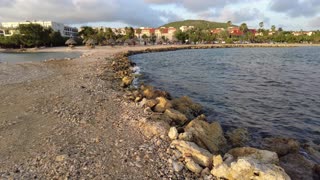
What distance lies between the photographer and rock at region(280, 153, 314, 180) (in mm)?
7953

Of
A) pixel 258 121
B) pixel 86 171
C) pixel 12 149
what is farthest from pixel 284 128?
pixel 12 149

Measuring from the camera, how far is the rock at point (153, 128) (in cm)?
906

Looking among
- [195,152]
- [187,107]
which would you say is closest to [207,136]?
[195,152]

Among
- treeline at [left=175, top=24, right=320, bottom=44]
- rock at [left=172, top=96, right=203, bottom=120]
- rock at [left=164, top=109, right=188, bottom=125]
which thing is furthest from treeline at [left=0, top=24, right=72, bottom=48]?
rock at [left=164, top=109, right=188, bottom=125]

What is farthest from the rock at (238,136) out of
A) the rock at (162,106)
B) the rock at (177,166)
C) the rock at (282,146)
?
the rock at (177,166)

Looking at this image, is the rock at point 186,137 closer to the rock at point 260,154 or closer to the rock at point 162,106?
the rock at point 260,154

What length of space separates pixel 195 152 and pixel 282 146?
3938mm

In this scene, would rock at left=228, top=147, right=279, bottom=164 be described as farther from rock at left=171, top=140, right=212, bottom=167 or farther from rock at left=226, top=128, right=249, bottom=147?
rock at left=226, top=128, right=249, bottom=147

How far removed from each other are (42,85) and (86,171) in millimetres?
12889

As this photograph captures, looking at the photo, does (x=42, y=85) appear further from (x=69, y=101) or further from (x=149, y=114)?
(x=149, y=114)

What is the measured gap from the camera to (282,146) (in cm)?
973

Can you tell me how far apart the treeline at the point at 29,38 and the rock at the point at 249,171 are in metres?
105

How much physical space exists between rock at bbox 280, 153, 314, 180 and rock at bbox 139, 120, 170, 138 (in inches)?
147

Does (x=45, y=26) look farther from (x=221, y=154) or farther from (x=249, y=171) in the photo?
(x=249, y=171)
